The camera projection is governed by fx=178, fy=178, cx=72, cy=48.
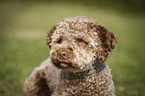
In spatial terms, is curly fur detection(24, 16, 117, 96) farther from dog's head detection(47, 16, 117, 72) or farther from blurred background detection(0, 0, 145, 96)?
blurred background detection(0, 0, 145, 96)

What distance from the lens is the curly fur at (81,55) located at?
255cm

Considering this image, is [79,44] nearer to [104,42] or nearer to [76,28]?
[76,28]

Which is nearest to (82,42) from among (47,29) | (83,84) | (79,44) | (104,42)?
(79,44)

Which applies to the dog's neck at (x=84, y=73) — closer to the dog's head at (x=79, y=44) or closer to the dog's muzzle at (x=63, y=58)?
the dog's head at (x=79, y=44)

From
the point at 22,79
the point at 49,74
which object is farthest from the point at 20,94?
the point at 49,74

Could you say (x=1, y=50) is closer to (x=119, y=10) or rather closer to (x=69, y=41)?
(x=69, y=41)

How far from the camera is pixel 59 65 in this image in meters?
2.54

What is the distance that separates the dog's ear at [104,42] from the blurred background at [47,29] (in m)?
0.70

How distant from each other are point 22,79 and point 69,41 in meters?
3.25

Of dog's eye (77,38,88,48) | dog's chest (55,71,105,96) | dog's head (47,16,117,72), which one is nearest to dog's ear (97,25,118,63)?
dog's head (47,16,117,72)

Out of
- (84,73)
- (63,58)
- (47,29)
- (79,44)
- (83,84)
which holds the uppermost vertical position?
(47,29)

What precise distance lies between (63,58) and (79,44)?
40 centimetres

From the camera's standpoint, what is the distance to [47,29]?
834cm

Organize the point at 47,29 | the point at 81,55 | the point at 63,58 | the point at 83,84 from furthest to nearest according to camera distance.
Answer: the point at 47,29, the point at 83,84, the point at 81,55, the point at 63,58
